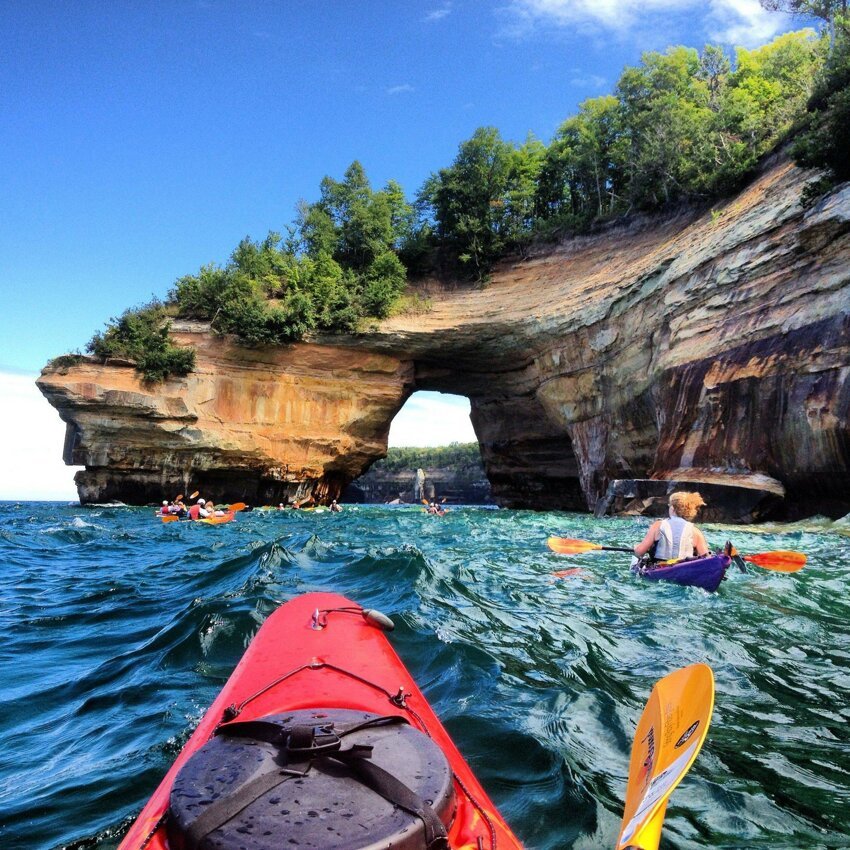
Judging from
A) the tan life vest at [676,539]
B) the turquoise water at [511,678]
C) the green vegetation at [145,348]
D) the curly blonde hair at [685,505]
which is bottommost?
the turquoise water at [511,678]

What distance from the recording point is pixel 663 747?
209cm

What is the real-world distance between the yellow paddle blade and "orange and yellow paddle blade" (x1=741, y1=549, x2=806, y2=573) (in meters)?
5.06

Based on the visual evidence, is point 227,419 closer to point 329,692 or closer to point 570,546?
point 570,546

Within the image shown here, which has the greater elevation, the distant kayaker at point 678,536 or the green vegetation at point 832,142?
the green vegetation at point 832,142

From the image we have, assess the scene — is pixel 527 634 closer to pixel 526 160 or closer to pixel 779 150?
pixel 779 150

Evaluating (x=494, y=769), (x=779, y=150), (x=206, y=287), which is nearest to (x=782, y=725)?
(x=494, y=769)

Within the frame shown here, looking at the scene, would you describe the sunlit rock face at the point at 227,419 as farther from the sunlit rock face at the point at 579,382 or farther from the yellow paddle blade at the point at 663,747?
the yellow paddle blade at the point at 663,747

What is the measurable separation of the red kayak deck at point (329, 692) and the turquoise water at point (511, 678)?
548mm

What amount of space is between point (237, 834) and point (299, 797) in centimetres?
18

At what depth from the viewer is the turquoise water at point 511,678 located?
8.19 ft

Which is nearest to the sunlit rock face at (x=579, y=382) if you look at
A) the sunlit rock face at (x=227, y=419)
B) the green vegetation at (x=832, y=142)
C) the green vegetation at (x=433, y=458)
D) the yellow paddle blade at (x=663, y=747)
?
the sunlit rock face at (x=227, y=419)

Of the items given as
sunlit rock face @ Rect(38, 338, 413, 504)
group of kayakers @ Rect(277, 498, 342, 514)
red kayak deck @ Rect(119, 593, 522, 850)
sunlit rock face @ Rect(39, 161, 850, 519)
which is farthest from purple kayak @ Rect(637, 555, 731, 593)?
group of kayakers @ Rect(277, 498, 342, 514)

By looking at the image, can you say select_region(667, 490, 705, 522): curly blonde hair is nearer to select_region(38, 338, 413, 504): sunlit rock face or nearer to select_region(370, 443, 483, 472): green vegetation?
select_region(38, 338, 413, 504): sunlit rock face

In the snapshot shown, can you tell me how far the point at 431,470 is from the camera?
78188 millimetres
